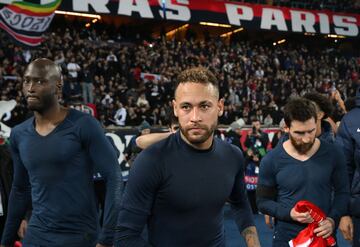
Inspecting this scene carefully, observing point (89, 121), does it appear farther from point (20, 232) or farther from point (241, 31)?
point (241, 31)

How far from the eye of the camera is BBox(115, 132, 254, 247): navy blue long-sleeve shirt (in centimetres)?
216

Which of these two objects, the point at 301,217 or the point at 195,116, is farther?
the point at 301,217

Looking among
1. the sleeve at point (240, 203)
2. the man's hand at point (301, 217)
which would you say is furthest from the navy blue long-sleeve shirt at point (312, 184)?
the sleeve at point (240, 203)

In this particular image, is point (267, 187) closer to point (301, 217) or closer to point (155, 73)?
point (301, 217)

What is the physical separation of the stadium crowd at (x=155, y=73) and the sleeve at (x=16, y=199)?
8.96 m

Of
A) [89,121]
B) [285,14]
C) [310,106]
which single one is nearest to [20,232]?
[89,121]

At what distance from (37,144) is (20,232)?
713 mm

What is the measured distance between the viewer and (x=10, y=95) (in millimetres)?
13320

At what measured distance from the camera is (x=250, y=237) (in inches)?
100

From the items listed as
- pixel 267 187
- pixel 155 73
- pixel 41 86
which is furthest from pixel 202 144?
pixel 155 73

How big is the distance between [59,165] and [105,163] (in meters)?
0.26

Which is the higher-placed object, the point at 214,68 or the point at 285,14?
the point at 285,14

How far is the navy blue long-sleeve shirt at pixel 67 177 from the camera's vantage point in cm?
281

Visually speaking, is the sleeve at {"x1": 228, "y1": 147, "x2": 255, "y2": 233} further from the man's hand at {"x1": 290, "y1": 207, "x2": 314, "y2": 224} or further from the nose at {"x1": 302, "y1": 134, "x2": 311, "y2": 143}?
Result: the nose at {"x1": 302, "y1": 134, "x2": 311, "y2": 143}
